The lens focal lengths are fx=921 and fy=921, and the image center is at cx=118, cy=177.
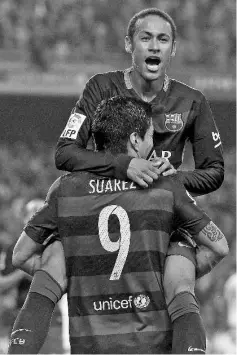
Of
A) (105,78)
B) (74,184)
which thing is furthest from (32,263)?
(105,78)

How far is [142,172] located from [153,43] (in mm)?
874

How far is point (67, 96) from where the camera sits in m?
14.8

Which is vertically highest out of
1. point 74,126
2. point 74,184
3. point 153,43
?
point 153,43

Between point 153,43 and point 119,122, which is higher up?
point 153,43

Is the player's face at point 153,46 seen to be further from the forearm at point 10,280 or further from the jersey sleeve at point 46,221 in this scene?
the forearm at point 10,280

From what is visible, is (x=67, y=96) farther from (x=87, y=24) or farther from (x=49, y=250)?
(x=49, y=250)

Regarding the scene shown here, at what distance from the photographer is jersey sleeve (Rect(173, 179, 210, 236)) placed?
3.93 meters

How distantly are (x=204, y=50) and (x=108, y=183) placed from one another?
1289 cm

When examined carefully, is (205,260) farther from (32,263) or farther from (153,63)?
(153,63)

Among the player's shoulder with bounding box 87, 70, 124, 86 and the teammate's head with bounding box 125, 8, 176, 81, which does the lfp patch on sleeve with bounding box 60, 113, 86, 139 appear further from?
the teammate's head with bounding box 125, 8, 176, 81

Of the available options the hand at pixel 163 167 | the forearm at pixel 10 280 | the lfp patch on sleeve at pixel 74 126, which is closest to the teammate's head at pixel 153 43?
the lfp patch on sleeve at pixel 74 126

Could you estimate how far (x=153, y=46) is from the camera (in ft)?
14.7

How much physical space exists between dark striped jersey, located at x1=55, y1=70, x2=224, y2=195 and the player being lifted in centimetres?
39

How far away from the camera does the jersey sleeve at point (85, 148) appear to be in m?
4.00
